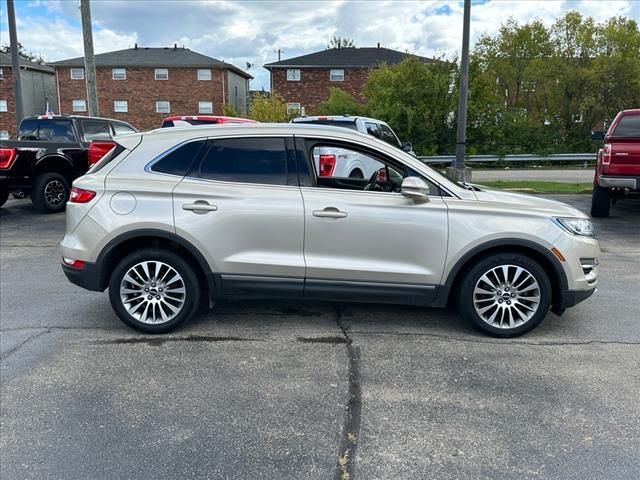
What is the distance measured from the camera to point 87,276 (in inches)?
183

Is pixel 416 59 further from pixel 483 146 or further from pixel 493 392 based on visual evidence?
pixel 493 392

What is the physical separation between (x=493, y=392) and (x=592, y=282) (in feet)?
5.25

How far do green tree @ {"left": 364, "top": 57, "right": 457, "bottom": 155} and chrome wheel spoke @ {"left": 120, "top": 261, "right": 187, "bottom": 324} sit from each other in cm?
2066

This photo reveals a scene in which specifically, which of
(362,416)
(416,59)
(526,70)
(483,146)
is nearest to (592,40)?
(526,70)

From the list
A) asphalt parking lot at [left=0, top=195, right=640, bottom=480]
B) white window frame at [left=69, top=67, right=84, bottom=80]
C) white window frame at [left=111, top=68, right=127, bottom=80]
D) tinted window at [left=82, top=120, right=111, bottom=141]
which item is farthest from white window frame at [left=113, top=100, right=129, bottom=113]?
asphalt parking lot at [left=0, top=195, right=640, bottom=480]

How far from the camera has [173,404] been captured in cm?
357

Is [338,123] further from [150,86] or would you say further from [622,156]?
[150,86]

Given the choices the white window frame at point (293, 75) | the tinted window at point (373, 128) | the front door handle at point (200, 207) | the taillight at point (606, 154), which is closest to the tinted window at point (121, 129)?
the tinted window at point (373, 128)

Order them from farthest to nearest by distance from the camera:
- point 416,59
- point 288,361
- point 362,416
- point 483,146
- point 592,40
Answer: point 592,40 < point 483,146 < point 416,59 < point 288,361 < point 362,416

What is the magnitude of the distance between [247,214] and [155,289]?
1.03 metres

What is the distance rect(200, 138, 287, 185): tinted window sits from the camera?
15.2ft

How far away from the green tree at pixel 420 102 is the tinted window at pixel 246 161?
2018cm

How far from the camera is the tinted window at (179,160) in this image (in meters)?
4.65

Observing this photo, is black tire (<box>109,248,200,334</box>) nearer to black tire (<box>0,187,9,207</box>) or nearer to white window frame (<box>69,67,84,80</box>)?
black tire (<box>0,187,9,207</box>)
